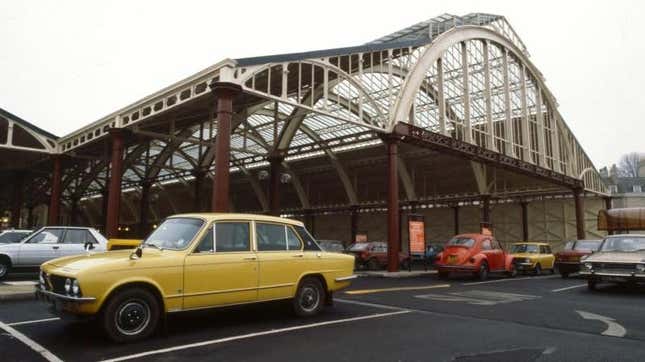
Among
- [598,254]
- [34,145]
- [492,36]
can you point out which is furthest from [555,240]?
[34,145]

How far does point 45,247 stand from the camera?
501 inches

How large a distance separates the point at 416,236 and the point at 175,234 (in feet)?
46.6

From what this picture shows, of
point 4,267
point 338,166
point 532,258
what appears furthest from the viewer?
point 338,166

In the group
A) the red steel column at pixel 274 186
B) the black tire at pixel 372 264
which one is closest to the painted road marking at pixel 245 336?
the black tire at pixel 372 264

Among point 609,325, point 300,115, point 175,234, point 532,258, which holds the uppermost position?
point 300,115

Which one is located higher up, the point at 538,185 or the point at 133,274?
the point at 538,185

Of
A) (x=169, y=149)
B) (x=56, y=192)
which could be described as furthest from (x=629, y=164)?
(x=56, y=192)

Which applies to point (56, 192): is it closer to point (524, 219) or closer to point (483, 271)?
point (483, 271)

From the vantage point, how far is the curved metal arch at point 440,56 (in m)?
20.9

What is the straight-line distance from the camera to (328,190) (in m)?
43.9

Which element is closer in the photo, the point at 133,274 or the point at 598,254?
the point at 133,274

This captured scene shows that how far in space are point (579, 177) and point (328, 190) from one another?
22395 mm

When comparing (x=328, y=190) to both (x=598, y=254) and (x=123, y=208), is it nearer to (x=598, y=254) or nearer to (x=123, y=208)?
(x=598, y=254)

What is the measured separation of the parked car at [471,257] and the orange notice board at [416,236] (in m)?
2.00
